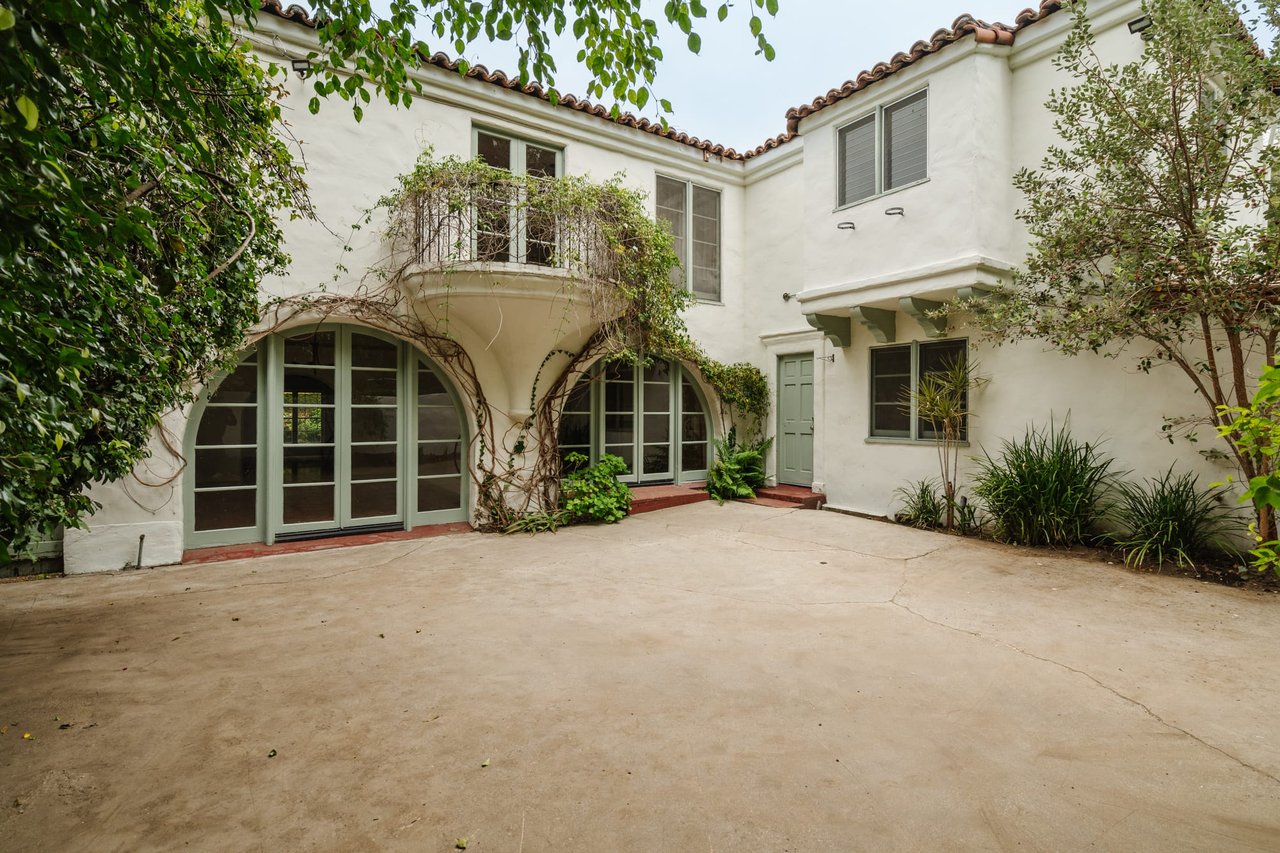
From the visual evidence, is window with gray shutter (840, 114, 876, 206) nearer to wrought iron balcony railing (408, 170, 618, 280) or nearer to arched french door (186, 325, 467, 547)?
wrought iron balcony railing (408, 170, 618, 280)

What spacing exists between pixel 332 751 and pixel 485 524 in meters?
4.58

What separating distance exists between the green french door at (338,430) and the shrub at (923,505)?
590 cm

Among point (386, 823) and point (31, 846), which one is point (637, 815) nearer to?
point (386, 823)

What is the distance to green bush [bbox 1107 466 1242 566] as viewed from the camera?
514 centimetres

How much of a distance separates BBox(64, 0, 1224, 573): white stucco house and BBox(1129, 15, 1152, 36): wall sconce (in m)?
0.15

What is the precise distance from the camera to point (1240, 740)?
244 centimetres

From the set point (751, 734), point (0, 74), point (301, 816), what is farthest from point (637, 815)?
point (0, 74)

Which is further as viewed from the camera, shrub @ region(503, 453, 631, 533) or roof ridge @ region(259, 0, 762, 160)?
shrub @ region(503, 453, 631, 533)

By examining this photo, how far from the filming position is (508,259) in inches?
252

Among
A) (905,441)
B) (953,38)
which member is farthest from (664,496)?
(953,38)

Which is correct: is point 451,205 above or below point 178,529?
above

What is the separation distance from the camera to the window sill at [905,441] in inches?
277

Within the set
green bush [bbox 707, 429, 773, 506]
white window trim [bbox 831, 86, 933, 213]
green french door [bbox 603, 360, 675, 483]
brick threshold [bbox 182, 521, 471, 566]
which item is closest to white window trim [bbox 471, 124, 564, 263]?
green french door [bbox 603, 360, 675, 483]

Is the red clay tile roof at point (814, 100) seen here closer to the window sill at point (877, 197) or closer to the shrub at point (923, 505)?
the window sill at point (877, 197)
